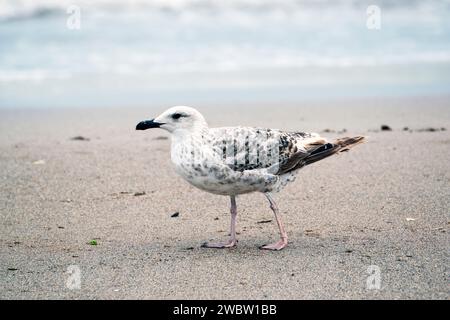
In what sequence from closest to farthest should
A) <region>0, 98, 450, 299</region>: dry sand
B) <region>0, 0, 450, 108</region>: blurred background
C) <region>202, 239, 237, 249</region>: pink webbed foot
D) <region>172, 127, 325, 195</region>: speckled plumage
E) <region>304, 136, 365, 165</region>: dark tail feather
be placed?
<region>0, 98, 450, 299</region>: dry sand → <region>172, 127, 325, 195</region>: speckled plumage → <region>202, 239, 237, 249</region>: pink webbed foot → <region>304, 136, 365, 165</region>: dark tail feather → <region>0, 0, 450, 108</region>: blurred background

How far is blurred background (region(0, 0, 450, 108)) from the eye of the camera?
16.3m

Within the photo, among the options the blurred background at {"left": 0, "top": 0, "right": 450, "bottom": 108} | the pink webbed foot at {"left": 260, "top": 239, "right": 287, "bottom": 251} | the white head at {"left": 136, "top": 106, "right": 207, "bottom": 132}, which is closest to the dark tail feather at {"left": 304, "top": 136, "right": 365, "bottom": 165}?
the pink webbed foot at {"left": 260, "top": 239, "right": 287, "bottom": 251}

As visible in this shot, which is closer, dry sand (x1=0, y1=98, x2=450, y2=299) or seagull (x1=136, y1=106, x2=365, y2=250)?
dry sand (x1=0, y1=98, x2=450, y2=299)

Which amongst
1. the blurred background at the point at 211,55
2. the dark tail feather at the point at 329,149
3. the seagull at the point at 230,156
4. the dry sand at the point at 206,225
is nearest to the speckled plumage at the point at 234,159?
the seagull at the point at 230,156

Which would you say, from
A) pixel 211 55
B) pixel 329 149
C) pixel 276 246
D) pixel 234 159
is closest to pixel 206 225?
pixel 276 246

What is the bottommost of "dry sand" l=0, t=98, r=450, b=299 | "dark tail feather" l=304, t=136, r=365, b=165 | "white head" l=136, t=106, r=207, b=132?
"dry sand" l=0, t=98, r=450, b=299

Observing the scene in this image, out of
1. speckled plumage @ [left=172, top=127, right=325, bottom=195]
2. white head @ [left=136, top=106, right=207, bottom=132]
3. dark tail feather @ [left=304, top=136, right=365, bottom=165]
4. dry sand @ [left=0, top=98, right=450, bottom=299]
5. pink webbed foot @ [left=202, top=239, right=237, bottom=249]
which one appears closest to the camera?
dry sand @ [left=0, top=98, right=450, bottom=299]

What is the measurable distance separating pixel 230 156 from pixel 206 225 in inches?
47.1

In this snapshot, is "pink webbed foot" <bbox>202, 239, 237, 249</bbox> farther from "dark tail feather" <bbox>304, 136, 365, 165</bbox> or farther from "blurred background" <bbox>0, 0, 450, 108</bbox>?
"blurred background" <bbox>0, 0, 450, 108</bbox>

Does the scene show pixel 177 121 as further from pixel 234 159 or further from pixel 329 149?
A: pixel 329 149

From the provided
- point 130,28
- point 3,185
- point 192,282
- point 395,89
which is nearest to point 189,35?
point 130,28

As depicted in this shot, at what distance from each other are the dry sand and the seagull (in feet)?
1.75

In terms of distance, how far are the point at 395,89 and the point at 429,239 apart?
1081 centimetres

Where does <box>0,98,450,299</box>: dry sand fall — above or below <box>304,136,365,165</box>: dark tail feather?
below
